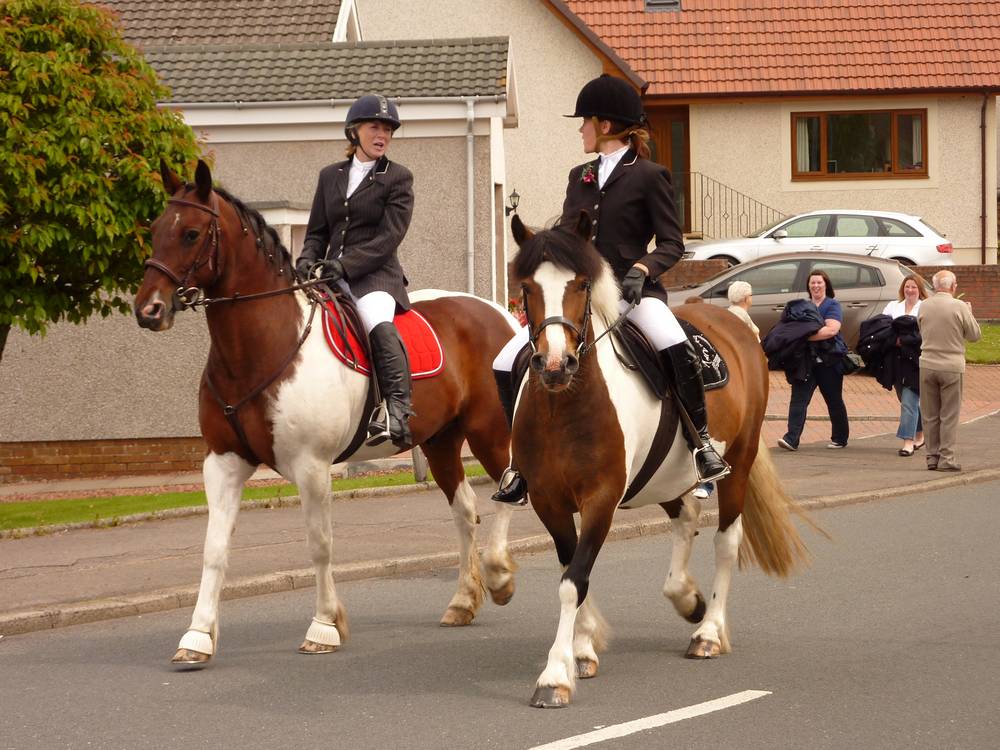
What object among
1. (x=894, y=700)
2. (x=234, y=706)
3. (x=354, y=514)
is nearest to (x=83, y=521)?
(x=354, y=514)

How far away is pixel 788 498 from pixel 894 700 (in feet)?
7.48

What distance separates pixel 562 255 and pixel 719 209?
107 feet

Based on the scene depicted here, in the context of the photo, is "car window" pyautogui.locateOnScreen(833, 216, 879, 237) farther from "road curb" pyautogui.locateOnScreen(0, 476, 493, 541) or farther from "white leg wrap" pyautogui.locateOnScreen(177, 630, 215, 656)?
"white leg wrap" pyautogui.locateOnScreen(177, 630, 215, 656)

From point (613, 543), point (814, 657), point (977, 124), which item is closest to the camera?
point (814, 657)

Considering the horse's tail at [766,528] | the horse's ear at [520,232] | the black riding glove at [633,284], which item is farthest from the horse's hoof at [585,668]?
the horse's ear at [520,232]

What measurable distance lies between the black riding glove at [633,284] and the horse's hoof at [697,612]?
185cm

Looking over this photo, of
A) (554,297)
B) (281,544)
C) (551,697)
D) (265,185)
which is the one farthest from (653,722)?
(265,185)

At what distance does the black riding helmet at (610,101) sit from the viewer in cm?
788

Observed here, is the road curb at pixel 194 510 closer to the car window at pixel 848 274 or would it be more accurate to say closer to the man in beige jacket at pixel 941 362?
the man in beige jacket at pixel 941 362

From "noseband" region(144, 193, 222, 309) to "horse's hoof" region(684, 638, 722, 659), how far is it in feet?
10.3

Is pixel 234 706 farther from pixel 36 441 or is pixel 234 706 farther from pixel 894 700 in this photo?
pixel 36 441

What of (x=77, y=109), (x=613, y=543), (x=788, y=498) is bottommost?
(x=613, y=543)

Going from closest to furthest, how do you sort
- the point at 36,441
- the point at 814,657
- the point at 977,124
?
the point at 814,657, the point at 36,441, the point at 977,124

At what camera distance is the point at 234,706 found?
23.0 ft
